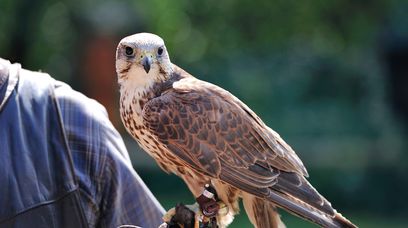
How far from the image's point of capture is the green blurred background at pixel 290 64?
10.4 m

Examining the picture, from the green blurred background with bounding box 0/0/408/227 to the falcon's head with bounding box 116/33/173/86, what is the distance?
23.2 feet

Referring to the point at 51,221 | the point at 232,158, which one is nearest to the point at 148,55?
the point at 232,158

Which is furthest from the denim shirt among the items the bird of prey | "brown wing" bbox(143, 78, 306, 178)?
"brown wing" bbox(143, 78, 306, 178)

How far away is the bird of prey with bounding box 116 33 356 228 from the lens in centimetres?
269

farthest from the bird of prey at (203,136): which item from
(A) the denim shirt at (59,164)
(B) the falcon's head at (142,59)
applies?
(A) the denim shirt at (59,164)

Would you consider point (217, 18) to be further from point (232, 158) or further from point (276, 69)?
point (232, 158)

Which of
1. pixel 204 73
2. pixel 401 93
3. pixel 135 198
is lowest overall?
pixel 135 198

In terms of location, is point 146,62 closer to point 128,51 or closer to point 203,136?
point 128,51

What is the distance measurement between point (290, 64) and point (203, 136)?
32.8ft

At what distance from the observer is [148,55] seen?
2734 millimetres

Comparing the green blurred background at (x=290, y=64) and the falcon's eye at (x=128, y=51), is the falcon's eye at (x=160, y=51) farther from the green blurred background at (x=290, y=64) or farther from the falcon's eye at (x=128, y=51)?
the green blurred background at (x=290, y=64)

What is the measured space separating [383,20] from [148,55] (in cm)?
957

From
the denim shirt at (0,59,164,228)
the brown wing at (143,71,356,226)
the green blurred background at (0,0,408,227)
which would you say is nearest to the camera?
the brown wing at (143,71,356,226)

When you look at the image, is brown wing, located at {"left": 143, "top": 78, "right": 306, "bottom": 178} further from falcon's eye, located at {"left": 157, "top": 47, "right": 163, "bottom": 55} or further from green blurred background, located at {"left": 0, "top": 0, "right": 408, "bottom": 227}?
green blurred background, located at {"left": 0, "top": 0, "right": 408, "bottom": 227}
